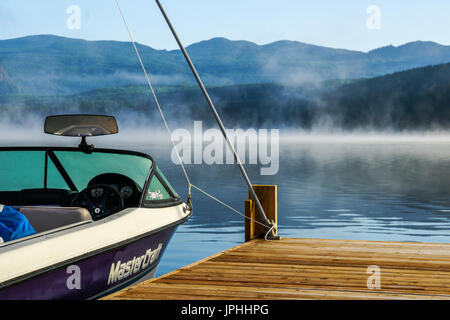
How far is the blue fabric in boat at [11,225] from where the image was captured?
454cm

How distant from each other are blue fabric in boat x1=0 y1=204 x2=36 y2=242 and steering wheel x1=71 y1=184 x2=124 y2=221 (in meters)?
1.30

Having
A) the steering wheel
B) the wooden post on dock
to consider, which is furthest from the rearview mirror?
the wooden post on dock

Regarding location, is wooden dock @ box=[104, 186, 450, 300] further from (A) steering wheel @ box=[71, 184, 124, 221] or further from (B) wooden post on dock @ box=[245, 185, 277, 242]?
(A) steering wheel @ box=[71, 184, 124, 221]

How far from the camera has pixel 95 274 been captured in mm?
5062

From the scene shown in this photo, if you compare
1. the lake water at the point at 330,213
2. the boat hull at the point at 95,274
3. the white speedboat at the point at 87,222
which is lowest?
the lake water at the point at 330,213

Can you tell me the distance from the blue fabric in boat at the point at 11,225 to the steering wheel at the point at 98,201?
130cm

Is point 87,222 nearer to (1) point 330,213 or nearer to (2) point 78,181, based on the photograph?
(2) point 78,181

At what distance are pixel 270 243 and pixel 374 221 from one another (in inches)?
503

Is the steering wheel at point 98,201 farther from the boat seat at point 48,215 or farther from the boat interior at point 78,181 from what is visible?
the boat seat at point 48,215

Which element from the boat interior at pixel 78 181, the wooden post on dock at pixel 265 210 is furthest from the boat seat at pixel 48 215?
the wooden post on dock at pixel 265 210

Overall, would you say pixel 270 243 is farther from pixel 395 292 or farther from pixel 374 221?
pixel 374 221

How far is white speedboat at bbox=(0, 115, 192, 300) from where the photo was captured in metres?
4.34
